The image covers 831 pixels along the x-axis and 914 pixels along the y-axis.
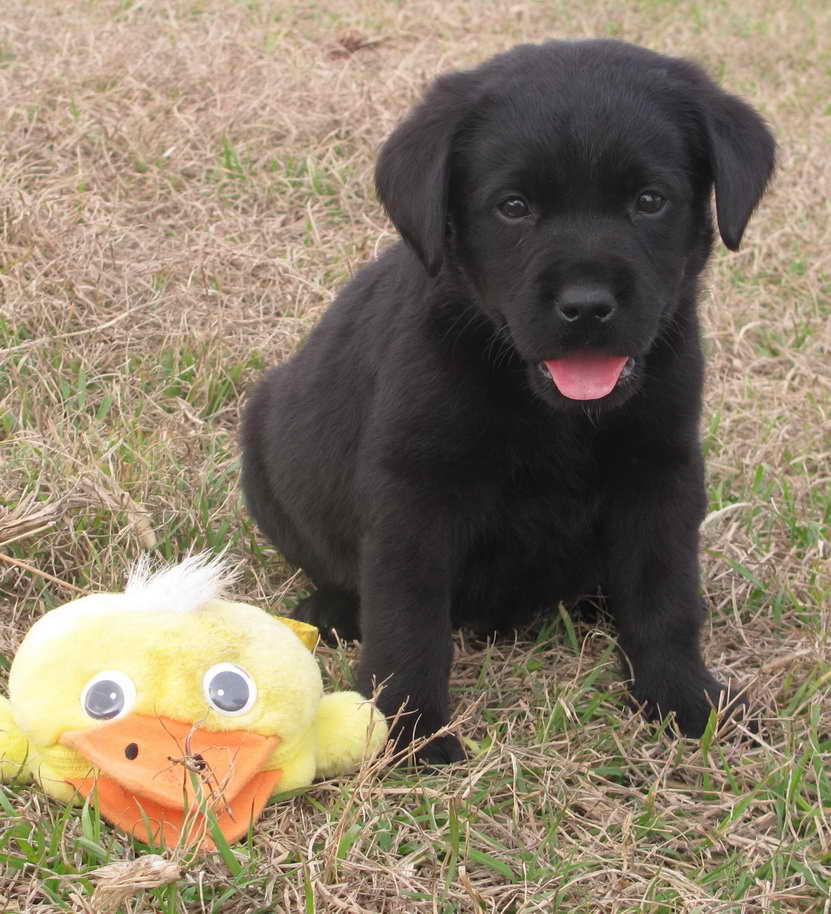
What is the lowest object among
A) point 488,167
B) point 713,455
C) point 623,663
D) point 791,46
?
point 791,46

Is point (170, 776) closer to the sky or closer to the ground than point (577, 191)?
closer to the ground

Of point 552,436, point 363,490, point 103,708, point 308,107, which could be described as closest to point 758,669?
point 552,436

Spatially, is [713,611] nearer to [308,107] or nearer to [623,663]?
[623,663]

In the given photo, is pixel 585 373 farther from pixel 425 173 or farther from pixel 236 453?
pixel 236 453

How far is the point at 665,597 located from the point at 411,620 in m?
0.53

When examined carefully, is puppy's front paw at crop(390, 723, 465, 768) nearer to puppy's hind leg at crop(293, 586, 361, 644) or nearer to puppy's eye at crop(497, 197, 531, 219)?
puppy's hind leg at crop(293, 586, 361, 644)

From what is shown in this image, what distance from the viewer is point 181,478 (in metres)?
3.14

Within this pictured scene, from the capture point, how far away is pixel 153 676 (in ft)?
6.27

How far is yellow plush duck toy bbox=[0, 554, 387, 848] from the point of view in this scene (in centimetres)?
188

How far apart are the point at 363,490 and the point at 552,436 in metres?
0.38

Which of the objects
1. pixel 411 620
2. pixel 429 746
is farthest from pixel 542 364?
pixel 429 746

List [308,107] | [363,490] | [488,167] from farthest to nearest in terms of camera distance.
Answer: [308,107] < [363,490] < [488,167]

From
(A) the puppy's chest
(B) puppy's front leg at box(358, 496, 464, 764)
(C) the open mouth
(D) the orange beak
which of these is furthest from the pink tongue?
(D) the orange beak

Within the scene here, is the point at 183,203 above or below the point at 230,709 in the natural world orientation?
below
